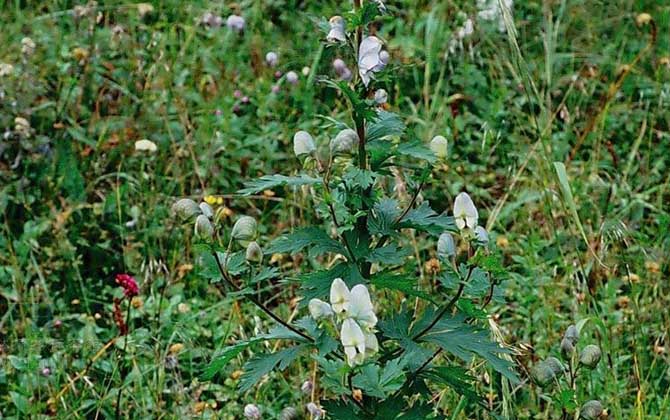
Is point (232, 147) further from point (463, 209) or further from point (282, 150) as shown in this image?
point (463, 209)

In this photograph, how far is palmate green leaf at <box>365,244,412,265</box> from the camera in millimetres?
1534

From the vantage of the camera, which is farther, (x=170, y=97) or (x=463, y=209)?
(x=170, y=97)

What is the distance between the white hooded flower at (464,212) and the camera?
150 centimetres

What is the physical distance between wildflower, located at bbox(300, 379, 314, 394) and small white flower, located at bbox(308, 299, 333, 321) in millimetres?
743

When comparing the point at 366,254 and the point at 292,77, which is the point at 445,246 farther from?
the point at 292,77

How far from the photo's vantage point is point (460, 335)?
61.4 inches

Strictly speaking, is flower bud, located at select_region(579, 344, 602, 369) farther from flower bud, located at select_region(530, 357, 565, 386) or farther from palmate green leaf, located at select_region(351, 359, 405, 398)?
palmate green leaf, located at select_region(351, 359, 405, 398)

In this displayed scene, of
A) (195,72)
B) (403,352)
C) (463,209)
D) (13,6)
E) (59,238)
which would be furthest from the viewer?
(13,6)

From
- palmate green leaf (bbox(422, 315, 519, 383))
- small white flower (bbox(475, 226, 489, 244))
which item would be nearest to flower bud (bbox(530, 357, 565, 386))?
palmate green leaf (bbox(422, 315, 519, 383))

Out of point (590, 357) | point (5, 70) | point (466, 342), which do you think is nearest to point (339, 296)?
point (466, 342)

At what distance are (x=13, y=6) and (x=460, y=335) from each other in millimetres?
2664

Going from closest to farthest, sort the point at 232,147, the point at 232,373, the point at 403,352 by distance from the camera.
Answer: the point at 403,352 → the point at 232,373 → the point at 232,147

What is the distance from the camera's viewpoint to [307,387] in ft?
7.07

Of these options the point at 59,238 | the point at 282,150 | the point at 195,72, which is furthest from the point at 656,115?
the point at 59,238
